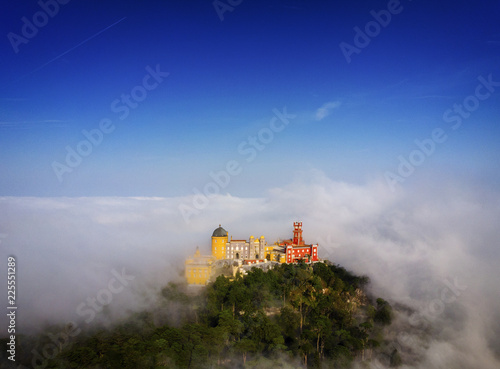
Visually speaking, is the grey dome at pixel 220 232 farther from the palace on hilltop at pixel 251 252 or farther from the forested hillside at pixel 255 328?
the forested hillside at pixel 255 328

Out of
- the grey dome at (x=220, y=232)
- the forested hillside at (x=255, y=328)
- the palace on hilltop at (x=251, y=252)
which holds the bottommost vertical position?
the forested hillside at (x=255, y=328)

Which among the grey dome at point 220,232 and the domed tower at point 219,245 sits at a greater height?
the grey dome at point 220,232

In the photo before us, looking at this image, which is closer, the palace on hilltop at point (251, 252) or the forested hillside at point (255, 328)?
the forested hillside at point (255, 328)

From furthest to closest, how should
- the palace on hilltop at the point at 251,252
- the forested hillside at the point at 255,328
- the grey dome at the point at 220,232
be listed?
the grey dome at the point at 220,232 → the palace on hilltop at the point at 251,252 → the forested hillside at the point at 255,328

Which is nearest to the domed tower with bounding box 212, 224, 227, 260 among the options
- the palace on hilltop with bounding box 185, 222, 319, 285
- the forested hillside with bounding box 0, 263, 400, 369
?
the palace on hilltop with bounding box 185, 222, 319, 285

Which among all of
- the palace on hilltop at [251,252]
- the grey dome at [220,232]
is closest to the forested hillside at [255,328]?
the palace on hilltop at [251,252]

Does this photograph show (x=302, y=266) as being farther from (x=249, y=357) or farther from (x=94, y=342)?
(x=94, y=342)

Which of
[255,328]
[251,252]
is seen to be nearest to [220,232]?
[251,252]

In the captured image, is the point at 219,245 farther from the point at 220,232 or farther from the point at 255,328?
the point at 255,328

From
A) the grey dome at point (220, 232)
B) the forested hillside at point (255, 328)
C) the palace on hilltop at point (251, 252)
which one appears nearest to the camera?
the forested hillside at point (255, 328)

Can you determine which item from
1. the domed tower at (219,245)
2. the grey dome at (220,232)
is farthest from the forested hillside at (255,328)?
the grey dome at (220,232)
